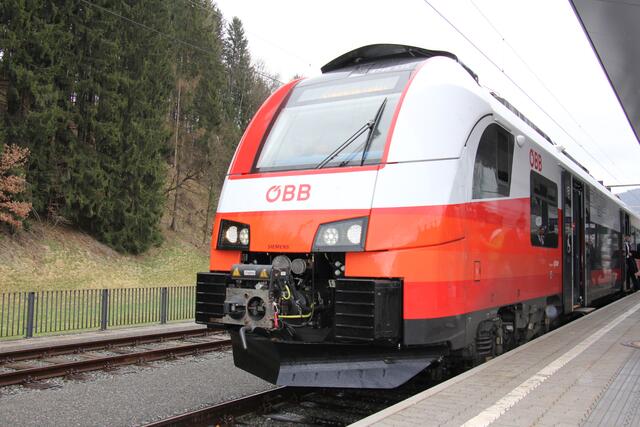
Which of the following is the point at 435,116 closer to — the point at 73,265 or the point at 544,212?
the point at 544,212

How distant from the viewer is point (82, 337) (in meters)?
11.3

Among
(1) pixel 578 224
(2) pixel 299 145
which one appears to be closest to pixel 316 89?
(2) pixel 299 145

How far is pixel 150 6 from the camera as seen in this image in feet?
93.4

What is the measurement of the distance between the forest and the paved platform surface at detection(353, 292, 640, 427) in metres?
20.1

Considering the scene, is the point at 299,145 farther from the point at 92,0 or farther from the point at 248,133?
the point at 92,0

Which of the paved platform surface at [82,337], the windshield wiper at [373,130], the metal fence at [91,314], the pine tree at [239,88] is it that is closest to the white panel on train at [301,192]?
the windshield wiper at [373,130]

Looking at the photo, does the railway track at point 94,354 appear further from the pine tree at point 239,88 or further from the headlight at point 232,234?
the pine tree at point 239,88

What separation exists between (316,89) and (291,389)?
3390mm

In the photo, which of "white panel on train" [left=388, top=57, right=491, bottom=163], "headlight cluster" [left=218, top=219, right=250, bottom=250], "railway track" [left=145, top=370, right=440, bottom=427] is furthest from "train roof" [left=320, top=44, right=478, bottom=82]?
"railway track" [left=145, top=370, right=440, bottom=427]

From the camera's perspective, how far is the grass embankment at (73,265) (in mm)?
20344

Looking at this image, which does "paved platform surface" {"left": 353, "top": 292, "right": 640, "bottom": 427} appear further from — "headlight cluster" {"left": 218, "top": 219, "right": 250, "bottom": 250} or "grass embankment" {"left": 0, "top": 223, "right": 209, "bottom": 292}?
"grass embankment" {"left": 0, "top": 223, "right": 209, "bottom": 292}

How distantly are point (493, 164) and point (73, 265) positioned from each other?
814 inches

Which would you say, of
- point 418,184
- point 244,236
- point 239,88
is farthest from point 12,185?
point 239,88

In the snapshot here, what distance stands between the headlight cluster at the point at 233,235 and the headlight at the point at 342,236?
2.56ft
